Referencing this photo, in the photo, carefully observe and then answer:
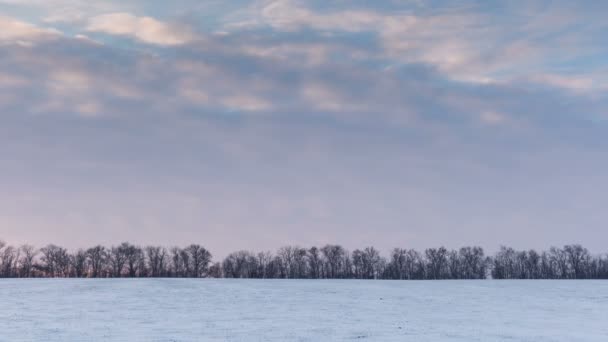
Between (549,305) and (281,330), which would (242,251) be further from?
(281,330)

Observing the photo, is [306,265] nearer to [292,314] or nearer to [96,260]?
[96,260]

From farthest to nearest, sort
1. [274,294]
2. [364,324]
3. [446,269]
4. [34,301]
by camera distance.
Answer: [446,269], [274,294], [34,301], [364,324]

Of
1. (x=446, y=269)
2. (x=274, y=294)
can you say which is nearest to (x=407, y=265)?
(x=446, y=269)

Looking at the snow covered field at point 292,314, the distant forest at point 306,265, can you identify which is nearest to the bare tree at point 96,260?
the distant forest at point 306,265

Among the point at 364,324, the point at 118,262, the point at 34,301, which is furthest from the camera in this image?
the point at 118,262

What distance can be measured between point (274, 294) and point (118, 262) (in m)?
123

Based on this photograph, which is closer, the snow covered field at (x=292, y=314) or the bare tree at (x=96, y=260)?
the snow covered field at (x=292, y=314)

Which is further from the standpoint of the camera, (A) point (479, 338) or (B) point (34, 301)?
(B) point (34, 301)

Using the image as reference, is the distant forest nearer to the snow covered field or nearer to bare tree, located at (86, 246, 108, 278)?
bare tree, located at (86, 246, 108, 278)

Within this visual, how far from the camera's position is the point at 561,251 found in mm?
171750

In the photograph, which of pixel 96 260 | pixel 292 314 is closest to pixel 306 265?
pixel 96 260

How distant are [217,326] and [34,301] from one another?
19464 mm

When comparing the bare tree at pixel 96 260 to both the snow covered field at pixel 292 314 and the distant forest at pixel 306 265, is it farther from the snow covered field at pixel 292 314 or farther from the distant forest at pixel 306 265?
the snow covered field at pixel 292 314

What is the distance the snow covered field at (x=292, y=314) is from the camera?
2634cm
